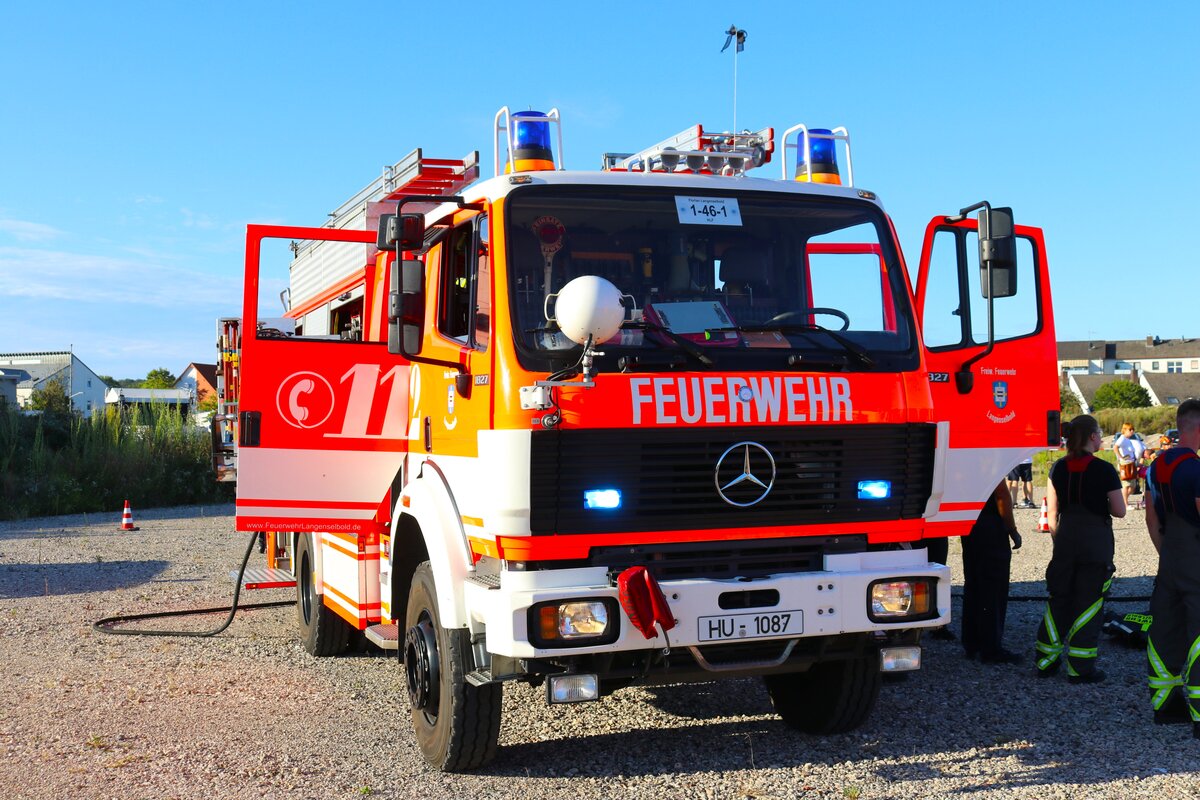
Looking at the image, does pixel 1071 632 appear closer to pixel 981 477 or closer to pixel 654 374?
pixel 981 477

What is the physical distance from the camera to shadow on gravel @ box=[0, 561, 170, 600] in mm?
12242

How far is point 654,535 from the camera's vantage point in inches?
192

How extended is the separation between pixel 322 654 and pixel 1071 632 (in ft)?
16.5

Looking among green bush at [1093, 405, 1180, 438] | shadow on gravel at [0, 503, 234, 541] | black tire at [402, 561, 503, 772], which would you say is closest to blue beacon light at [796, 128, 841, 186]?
black tire at [402, 561, 503, 772]

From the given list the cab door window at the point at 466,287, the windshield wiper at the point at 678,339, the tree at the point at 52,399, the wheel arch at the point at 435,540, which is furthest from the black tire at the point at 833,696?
the tree at the point at 52,399

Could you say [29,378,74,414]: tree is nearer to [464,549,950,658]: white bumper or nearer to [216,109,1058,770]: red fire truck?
[216,109,1058,770]: red fire truck

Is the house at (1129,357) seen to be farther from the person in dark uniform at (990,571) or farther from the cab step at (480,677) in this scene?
the cab step at (480,677)

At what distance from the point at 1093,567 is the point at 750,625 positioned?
10.9ft

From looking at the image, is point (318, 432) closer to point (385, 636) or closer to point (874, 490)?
point (385, 636)

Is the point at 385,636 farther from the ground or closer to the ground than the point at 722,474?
closer to the ground

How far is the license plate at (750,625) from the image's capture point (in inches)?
190

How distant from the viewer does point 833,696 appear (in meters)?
5.90

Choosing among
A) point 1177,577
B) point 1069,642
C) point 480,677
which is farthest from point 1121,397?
point 480,677

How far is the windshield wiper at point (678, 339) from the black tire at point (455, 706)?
156 centimetres
